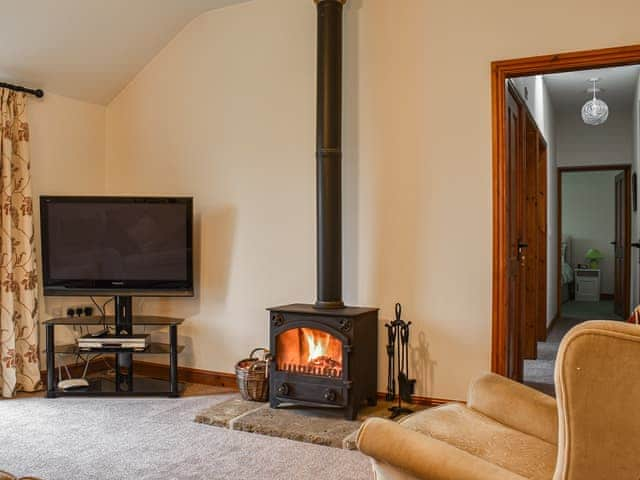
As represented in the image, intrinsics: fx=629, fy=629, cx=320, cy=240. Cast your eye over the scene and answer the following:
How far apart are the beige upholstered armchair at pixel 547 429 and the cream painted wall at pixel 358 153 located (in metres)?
1.63

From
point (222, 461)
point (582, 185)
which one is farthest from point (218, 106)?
point (582, 185)

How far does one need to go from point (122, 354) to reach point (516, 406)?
3.16 meters

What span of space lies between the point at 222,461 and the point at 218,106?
2.62 metres

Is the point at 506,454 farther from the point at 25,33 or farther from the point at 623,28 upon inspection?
the point at 25,33

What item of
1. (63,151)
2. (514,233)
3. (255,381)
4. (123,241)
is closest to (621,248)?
(514,233)

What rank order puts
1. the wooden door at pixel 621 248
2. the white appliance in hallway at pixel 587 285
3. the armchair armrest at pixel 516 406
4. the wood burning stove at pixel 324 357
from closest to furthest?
the armchair armrest at pixel 516 406, the wood burning stove at pixel 324 357, the wooden door at pixel 621 248, the white appliance in hallway at pixel 587 285

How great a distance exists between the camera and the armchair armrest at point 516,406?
6.93 ft

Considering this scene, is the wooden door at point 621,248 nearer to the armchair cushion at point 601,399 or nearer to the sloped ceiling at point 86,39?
the sloped ceiling at point 86,39

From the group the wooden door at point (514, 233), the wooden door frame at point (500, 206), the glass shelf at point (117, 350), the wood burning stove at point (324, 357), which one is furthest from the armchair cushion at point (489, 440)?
the glass shelf at point (117, 350)

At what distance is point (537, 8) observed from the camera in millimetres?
3627

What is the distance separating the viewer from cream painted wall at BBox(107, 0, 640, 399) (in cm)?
378

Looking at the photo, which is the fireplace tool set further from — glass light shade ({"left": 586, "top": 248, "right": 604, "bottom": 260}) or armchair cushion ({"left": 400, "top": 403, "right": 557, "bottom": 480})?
glass light shade ({"left": 586, "top": 248, "right": 604, "bottom": 260})

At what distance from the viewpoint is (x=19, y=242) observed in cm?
439

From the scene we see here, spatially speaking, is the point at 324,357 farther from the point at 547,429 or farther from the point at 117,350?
the point at 547,429
